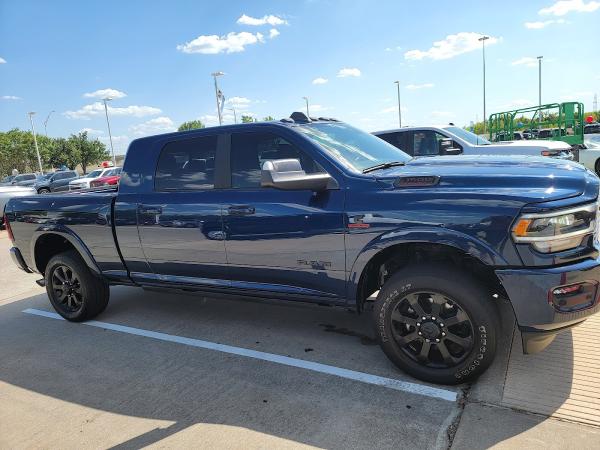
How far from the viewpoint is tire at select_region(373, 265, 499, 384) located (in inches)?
116

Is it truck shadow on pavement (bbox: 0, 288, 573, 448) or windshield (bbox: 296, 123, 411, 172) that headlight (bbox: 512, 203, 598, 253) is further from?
windshield (bbox: 296, 123, 411, 172)

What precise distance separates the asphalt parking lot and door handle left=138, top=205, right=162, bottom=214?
3.90ft

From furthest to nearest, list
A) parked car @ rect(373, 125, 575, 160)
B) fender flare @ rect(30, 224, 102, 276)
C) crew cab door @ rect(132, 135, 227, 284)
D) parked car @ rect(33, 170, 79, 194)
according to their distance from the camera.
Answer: parked car @ rect(33, 170, 79, 194)
parked car @ rect(373, 125, 575, 160)
fender flare @ rect(30, 224, 102, 276)
crew cab door @ rect(132, 135, 227, 284)

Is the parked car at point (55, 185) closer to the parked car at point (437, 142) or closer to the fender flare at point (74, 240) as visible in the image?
the parked car at point (437, 142)

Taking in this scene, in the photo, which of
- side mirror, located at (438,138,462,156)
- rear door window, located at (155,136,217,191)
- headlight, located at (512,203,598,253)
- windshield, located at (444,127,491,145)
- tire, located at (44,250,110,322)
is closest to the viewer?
headlight, located at (512,203,598,253)

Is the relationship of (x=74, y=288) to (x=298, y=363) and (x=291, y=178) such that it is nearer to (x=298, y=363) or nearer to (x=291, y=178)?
(x=298, y=363)

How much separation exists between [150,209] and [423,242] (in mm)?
2424

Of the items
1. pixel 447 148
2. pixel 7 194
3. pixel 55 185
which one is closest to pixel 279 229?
pixel 447 148

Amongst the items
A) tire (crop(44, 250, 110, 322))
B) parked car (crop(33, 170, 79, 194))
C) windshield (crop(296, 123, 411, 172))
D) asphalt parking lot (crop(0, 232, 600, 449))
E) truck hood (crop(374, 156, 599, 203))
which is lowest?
asphalt parking lot (crop(0, 232, 600, 449))

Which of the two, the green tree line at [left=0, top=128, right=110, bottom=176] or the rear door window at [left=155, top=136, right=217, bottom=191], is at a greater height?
the green tree line at [left=0, top=128, right=110, bottom=176]

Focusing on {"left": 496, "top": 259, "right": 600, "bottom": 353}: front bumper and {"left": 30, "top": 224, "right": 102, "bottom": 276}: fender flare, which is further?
{"left": 30, "top": 224, "right": 102, "bottom": 276}: fender flare

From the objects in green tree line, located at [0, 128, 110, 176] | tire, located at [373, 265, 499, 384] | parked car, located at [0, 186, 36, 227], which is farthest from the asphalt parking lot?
green tree line, located at [0, 128, 110, 176]

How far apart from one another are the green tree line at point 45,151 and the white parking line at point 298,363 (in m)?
66.2

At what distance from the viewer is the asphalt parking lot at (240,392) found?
107 inches
